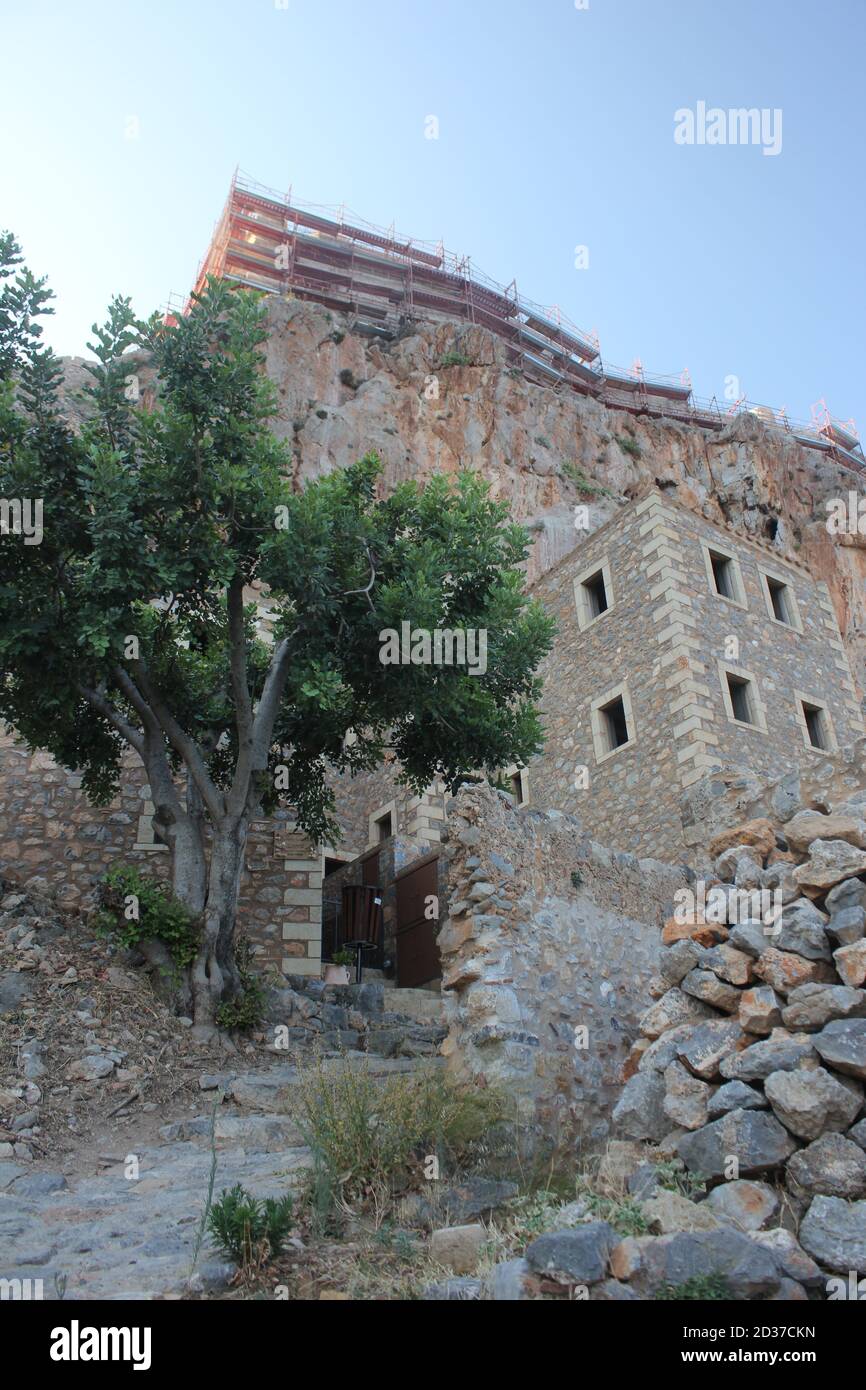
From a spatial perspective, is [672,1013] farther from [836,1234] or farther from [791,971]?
[836,1234]

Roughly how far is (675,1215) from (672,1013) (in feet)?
4.81

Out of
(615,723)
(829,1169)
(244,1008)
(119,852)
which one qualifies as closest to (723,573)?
(615,723)

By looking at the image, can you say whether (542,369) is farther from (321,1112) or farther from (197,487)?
(321,1112)

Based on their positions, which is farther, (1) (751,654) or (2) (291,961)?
(1) (751,654)

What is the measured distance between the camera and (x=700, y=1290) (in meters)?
3.58

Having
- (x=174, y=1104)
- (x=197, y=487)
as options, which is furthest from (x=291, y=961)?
(x=197, y=487)

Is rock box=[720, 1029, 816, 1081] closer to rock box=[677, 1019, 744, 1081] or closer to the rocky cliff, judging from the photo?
rock box=[677, 1019, 744, 1081]

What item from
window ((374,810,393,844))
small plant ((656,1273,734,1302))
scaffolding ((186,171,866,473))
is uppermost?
scaffolding ((186,171,866,473))

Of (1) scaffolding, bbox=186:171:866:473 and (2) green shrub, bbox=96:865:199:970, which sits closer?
(2) green shrub, bbox=96:865:199:970

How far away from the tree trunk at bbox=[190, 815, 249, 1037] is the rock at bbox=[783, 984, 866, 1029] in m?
6.44

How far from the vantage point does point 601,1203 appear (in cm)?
441

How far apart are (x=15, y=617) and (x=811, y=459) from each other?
85.4ft

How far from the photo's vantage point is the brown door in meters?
14.6

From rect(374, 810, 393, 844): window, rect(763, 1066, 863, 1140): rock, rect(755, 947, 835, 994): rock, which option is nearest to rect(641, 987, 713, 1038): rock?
rect(755, 947, 835, 994): rock
